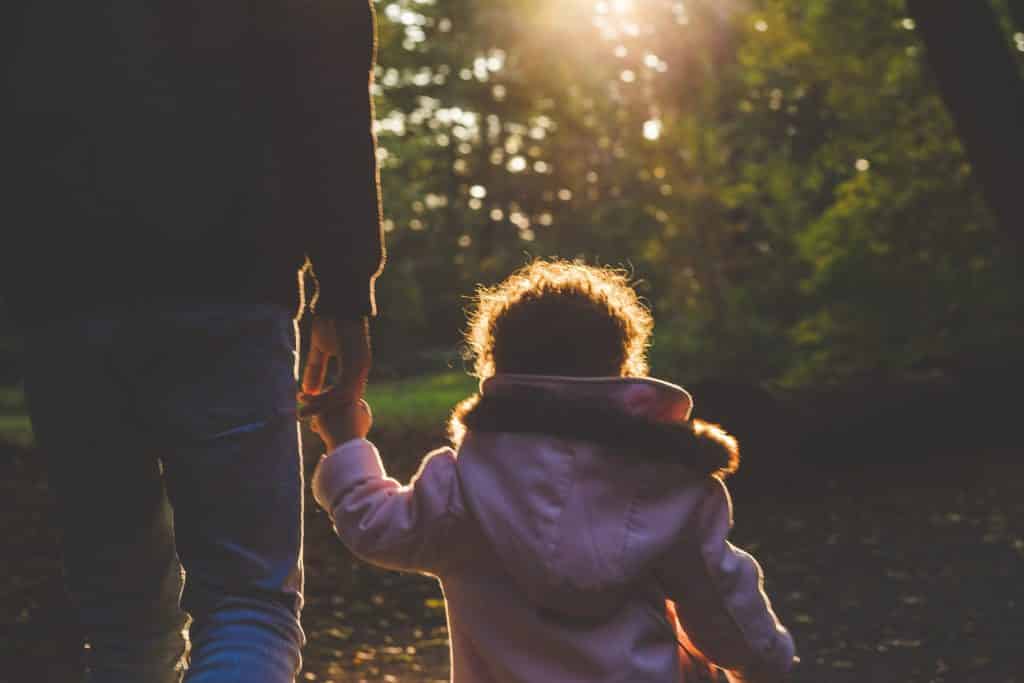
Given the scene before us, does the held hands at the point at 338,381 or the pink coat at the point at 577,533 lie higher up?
the held hands at the point at 338,381

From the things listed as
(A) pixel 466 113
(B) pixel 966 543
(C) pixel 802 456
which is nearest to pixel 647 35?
(A) pixel 466 113

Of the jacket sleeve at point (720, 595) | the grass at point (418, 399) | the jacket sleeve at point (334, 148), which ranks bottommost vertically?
the grass at point (418, 399)

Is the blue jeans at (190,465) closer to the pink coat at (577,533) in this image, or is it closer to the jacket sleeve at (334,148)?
the jacket sleeve at (334,148)

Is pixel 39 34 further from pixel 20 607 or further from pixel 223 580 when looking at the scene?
pixel 20 607

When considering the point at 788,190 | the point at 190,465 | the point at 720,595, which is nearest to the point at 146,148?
the point at 190,465

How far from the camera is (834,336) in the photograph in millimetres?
14508

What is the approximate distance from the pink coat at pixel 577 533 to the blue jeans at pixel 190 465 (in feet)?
1.01

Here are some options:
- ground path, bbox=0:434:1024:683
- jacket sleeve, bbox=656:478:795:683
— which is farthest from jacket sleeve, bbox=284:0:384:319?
ground path, bbox=0:434:1024:683

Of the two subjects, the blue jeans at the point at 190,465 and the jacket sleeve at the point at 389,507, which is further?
the jacket sleeve at the point at 389,507

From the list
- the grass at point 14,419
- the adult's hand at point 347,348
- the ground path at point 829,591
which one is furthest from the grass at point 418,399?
the adult's hand at point 347,348

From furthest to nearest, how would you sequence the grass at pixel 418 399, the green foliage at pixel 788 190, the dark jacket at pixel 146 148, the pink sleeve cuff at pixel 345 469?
the grass at pixel 418 399
the green foliage at pixel 788 190
the pink sleeve cuff at pixel 345 469
the dark jacket at pixel 146 148

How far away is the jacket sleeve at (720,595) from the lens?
277 cm

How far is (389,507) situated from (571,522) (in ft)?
1.20

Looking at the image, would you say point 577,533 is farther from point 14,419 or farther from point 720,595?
point 14,419
